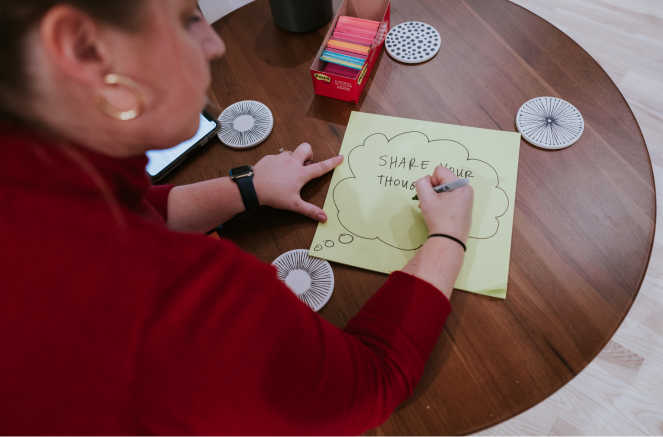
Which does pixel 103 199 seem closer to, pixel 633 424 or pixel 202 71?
pixel 202 71

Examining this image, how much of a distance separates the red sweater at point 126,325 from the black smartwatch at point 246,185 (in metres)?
0.25

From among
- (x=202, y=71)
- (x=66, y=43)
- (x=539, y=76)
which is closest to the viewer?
(x=66, y=43)

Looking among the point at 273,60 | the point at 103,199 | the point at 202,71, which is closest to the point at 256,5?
the point at 273,60

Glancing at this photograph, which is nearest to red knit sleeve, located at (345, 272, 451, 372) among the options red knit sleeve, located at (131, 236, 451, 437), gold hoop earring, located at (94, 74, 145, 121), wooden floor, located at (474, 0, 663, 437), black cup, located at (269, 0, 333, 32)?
red knit sleeve, located at (131, 236, 451, 437)

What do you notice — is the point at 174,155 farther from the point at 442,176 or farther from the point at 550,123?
the point at 550,123

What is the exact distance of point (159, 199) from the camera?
2.27ft

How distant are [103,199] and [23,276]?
9cm

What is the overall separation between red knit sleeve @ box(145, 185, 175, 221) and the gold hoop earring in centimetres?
34

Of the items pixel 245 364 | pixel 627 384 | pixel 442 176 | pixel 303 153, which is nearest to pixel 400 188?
pixel 442 176

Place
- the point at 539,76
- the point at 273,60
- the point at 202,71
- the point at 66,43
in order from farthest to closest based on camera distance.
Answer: the point at 273,60 < the point at 539,76 < the point at 202,71 < the point at 66,43

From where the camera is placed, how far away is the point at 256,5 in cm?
97

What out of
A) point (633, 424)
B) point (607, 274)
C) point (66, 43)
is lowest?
point (633, 424)

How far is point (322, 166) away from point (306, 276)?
0.20 metres

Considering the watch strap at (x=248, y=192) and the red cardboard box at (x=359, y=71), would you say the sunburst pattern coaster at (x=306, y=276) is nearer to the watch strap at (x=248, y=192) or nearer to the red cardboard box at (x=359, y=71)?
the watch strap at (x=248, y=192)
